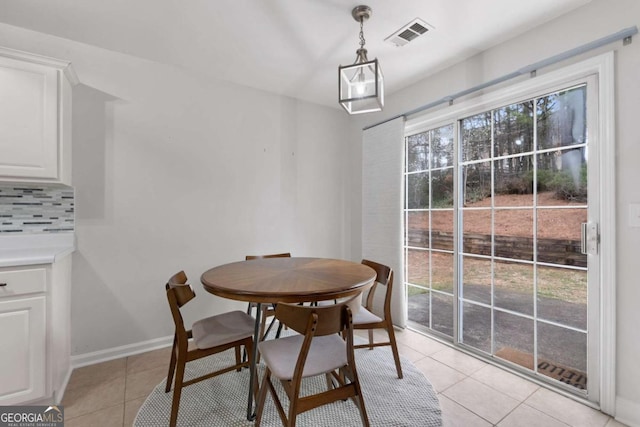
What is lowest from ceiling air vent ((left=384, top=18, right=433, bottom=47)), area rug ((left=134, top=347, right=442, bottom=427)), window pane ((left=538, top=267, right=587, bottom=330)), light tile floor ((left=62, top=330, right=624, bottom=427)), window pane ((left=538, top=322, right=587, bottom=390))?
light tile floor ((left=62, top=330, right=624, bottom=427))

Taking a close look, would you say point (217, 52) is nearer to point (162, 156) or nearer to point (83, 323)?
point (162, 156)

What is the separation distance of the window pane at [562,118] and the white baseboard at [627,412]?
155cm

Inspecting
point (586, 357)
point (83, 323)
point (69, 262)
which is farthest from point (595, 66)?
point (83, 323)

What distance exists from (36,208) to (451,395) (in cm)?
318

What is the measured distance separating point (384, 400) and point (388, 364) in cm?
45

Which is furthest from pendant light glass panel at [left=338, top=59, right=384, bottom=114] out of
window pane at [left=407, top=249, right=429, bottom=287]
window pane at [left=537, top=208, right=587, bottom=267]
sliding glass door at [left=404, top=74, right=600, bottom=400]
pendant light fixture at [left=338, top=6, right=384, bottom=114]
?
window pane at [left=407, top=249, right=429, bottom=287]

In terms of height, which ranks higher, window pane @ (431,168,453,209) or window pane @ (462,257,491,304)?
A: window pane @ (431,168,453,209)

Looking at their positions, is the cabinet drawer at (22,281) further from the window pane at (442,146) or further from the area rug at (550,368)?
the area rug at (550,368)

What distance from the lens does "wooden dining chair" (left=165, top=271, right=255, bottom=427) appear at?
5.01 feet

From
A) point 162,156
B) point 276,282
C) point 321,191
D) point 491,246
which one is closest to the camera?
point 276,282

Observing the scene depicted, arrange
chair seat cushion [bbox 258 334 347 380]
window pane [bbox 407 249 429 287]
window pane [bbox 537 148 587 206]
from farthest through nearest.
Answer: window pane [bbox 407 249 429 287]
window pane [bbox 537 148 587 206]
chair seat cushion [bbox 258 334 347 380]

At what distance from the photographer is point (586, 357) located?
1.84 m

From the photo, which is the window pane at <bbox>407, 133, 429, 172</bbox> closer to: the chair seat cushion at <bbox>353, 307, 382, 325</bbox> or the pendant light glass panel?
the pendant light glass panel

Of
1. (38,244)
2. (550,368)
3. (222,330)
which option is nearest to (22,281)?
(38,244)
